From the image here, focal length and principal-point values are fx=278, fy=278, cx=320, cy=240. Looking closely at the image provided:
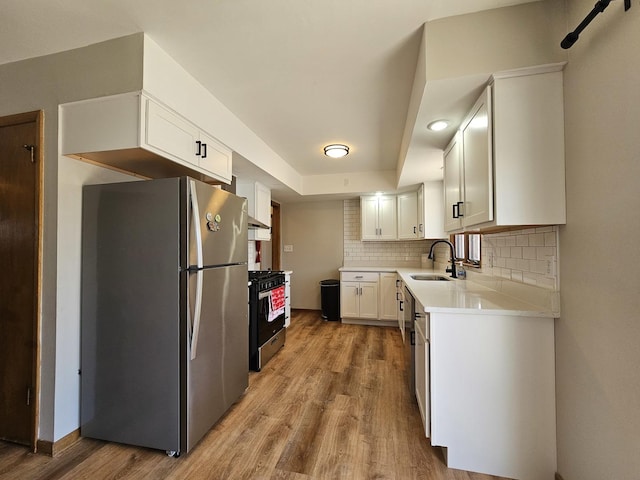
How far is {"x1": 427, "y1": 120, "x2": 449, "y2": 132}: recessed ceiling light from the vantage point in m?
1.96

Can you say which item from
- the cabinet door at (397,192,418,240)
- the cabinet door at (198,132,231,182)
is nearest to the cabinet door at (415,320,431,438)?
the cabinet door at (198,132,231,182)

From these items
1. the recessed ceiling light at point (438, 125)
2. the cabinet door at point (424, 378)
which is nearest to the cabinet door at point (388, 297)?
the cabinet door at point (424, 378)

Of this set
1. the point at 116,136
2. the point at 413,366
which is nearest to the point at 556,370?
the point at 413,366

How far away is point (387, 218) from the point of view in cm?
463

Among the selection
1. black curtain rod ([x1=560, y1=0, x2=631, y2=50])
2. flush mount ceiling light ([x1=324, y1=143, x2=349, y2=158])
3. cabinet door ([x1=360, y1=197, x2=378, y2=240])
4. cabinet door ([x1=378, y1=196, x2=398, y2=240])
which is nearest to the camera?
black curtain rod ([x1=560, y1=0, x2=631, y2=50])

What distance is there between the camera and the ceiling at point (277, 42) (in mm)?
1375

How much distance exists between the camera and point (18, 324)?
5.61 ft

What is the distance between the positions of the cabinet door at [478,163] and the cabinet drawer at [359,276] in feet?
8.20

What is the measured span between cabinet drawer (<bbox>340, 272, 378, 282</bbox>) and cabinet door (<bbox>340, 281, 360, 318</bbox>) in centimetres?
6

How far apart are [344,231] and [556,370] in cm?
386

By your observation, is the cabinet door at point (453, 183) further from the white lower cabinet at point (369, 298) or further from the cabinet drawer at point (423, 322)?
the white lower cabinet at point (369, 298)

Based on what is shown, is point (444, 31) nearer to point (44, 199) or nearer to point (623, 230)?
point (623, 230)

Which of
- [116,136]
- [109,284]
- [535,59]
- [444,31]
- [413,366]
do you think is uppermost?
[444,31]

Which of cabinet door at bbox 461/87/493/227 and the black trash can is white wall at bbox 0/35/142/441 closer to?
cabinet door at bbox 461/87/493/227
